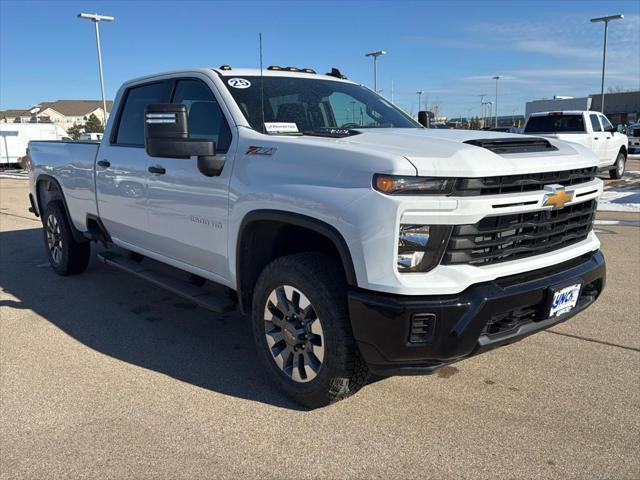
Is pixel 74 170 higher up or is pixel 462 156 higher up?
pixel 462 156

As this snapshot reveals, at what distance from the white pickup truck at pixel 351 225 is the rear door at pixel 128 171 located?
0.31ft

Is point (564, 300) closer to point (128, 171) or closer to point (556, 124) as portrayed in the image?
point (128, 171)

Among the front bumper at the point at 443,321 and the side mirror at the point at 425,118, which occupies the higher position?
the side mirror at the point at 425,118

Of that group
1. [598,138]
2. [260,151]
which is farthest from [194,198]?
[598,138]

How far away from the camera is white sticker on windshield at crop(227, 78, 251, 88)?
3939 millimetres

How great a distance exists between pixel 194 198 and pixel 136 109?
1631 millimetres

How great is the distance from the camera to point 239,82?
3979 millimetres

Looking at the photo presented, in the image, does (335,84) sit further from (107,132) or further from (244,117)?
(107,132)

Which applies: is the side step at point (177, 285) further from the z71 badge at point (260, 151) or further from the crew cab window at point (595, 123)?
the crew cab window at point (595, 123)

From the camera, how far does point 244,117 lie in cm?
370

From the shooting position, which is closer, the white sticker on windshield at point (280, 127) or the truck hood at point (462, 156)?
the truck hood at point (462, 156)

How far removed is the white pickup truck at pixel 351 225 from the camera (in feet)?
8.83

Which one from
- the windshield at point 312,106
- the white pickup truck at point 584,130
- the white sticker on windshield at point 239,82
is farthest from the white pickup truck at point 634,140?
the white sticker on windshield at point 239,82

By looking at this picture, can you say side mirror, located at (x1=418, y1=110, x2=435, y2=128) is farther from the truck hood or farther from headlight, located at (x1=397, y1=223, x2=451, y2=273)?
headlight, located at (x1=397, y1=223, x2=451, y2=273)
